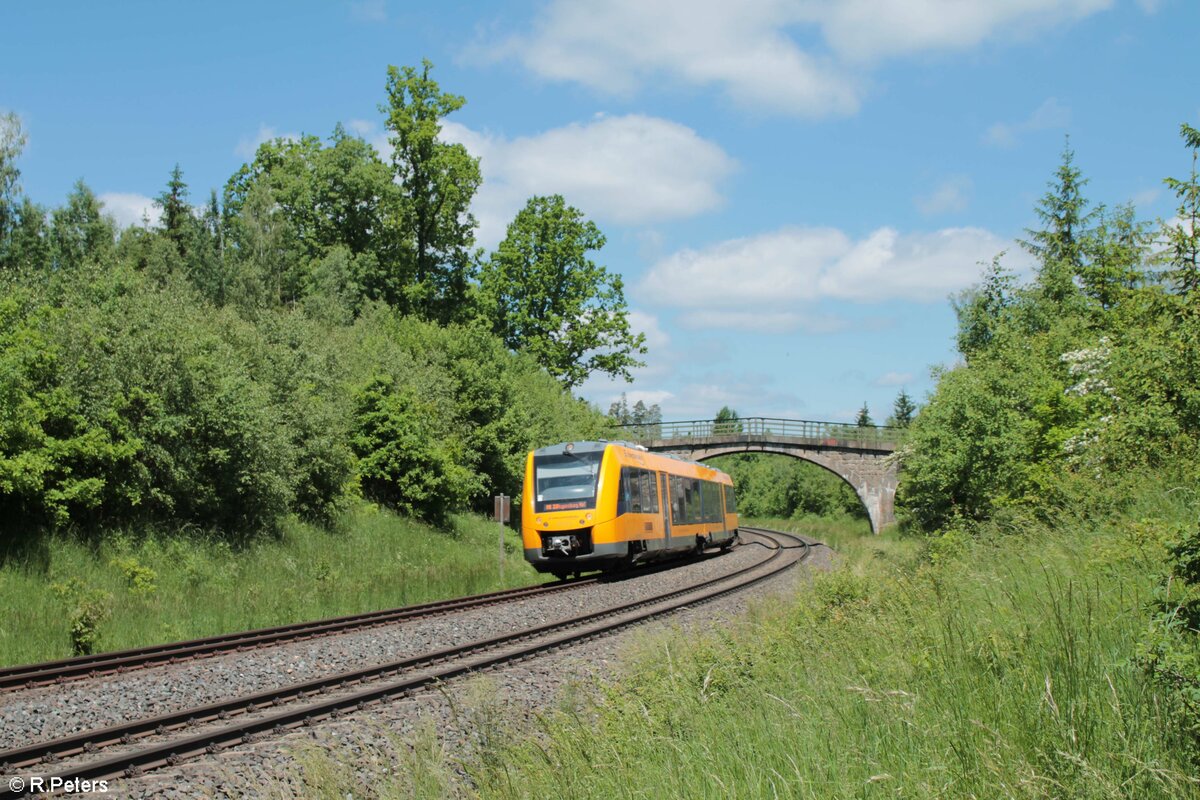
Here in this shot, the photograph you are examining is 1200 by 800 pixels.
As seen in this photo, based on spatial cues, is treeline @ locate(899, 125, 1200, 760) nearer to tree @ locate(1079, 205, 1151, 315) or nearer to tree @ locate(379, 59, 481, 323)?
tree @ locate(1079, 205, 1151, 315)

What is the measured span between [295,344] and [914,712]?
1023 inches

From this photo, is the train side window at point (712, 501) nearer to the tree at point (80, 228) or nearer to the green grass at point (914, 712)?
the green grass at point (914, 712)

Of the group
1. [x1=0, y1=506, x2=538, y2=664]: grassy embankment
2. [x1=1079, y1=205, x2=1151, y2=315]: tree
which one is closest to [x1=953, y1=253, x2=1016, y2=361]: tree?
[x1=1079, y1=205, x2=1151, y2=315]: tree

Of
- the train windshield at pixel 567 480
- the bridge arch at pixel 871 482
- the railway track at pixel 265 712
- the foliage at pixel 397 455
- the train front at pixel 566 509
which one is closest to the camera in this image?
the railway track at pixel 265 712

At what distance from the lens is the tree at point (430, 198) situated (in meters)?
48.5

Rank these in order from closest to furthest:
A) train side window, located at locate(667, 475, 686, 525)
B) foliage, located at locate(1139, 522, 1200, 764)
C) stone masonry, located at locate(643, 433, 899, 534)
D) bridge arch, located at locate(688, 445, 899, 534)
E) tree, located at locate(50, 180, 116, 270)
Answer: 1. foliage, located at locate(1139, 522, 1200, 764)
2. train side window, located at locate(667, 475, 686, 525)
3. tree, located at locate(50, 180, 116, 270)
4. bridge arch, located at locate(688, 445, 899, 534)
5. stone masonry, located at locate(643, 433, 899, 534)

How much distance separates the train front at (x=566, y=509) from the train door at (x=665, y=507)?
354cm

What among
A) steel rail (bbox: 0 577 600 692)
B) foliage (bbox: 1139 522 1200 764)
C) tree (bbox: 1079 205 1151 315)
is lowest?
steel rail (bbox: 0 577 600 692)

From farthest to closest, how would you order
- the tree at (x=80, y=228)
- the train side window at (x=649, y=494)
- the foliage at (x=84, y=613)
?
1. the tree at (x=80, y=228)
2. the train side window at (x=649, y=494)
3. the foliage at (x=84, y=613)

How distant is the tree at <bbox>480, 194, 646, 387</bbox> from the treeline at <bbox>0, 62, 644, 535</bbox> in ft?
0.40

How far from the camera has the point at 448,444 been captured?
32938 mm

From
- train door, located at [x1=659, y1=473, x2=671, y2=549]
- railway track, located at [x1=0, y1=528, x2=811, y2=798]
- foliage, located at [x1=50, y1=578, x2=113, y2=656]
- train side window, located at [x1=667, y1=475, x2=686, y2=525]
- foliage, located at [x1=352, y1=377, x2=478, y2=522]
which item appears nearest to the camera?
railway track, located at [x1=0, y1=528, x2=811, y2=798]

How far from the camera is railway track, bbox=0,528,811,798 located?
7.05 m

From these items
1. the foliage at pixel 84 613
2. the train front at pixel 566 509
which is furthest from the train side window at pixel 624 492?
the foliage at pixel 84 613
